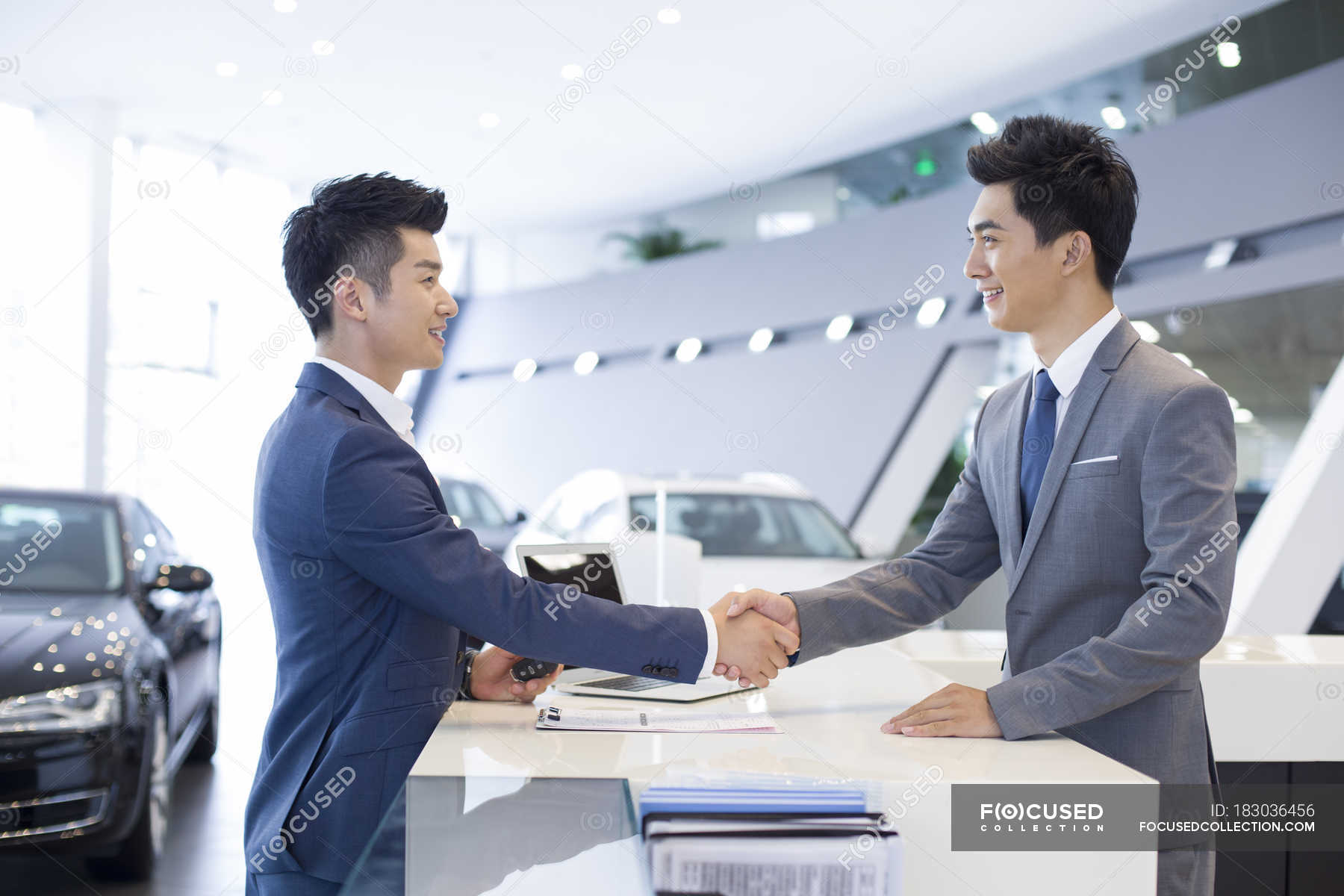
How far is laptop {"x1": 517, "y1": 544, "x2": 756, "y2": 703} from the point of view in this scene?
193 cm

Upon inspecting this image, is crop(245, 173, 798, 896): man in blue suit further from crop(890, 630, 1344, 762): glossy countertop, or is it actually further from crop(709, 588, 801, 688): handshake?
crop(890, 630, 1344, 762): glossy countertop

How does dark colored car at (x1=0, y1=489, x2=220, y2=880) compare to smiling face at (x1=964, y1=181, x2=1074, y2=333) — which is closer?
smiling face at (x1=964, y1=181, x2=1074, y2=333)

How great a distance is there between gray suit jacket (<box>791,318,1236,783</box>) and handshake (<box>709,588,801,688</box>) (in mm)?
39

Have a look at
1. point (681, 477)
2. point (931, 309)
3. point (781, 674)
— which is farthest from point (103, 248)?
point (781, 674)

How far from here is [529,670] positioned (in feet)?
6.04

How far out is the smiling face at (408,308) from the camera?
5.84 ft

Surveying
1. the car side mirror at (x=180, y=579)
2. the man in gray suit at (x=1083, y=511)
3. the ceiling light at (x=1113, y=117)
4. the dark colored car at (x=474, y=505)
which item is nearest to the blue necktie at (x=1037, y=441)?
the man in gray suit at (x=1083, y=511)

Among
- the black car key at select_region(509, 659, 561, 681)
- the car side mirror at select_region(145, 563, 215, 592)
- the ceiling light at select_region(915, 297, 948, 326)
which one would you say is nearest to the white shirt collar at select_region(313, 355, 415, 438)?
the black car key at select_region(509, 659, 561, 681)

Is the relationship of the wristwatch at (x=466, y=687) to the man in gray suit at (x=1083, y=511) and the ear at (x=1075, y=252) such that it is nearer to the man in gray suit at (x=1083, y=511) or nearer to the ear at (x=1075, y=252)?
the man in gray suit at (x=1083, y=511)

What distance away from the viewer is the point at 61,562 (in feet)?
12.1

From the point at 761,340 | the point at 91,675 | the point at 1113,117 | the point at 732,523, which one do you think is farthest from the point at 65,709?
the point at 761,340

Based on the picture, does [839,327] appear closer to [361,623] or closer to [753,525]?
[753,525]

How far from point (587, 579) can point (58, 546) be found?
266cm

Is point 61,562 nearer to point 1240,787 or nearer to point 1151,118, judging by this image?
point 1240,787
